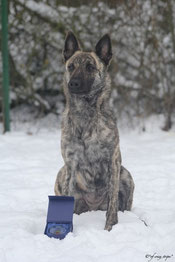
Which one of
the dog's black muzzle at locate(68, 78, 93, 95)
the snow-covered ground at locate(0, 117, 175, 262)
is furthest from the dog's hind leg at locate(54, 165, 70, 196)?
the dog's black muzzle at locate(68, 78, 93, 95)

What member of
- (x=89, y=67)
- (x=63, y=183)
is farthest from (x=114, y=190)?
(x=89, y=67)

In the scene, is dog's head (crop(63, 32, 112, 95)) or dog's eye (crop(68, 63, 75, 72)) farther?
dog's eye (crop(68, 63, 75, 72))

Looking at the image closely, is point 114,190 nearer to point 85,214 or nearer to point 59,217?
point 85,214

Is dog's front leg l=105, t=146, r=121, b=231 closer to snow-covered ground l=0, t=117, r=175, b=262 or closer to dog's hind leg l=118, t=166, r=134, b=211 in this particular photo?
snow-covered ground l=0, t=117, r=175, b=262

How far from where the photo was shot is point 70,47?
371cm

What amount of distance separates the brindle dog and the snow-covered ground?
0.77 ft

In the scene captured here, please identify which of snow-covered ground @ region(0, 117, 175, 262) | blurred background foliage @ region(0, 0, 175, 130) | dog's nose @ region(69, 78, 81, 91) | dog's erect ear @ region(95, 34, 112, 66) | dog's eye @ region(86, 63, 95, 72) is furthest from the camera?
blurred background foliage @ region(0, 0, 175, 130)

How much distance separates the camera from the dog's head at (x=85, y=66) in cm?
342

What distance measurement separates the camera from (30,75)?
809cm

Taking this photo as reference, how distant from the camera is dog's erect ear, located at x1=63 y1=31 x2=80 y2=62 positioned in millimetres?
3676

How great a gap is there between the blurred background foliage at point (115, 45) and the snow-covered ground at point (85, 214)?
1.15m

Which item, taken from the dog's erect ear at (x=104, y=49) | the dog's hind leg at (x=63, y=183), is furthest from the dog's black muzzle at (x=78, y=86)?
the dog's hind leg at (x=63, y=183)

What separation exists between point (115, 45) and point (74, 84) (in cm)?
448

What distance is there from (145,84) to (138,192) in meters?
3.59
